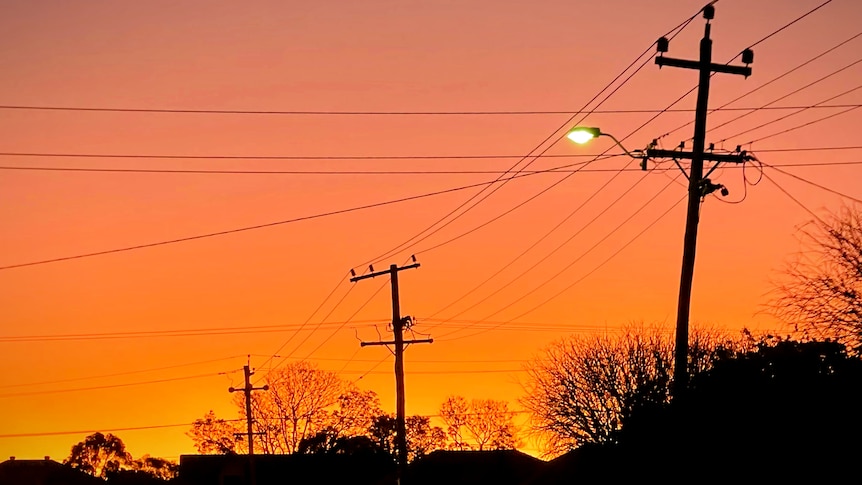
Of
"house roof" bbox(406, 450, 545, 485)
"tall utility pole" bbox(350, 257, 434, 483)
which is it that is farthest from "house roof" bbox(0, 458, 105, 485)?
"tall utility pole" bbox(350, 257, 434, 483)

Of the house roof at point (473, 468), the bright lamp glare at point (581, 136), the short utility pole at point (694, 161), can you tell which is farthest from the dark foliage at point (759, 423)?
the house roof at point (473, 468)

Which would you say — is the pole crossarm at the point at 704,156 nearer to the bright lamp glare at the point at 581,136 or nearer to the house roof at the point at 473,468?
the bright lamp glare at the point at 581,136

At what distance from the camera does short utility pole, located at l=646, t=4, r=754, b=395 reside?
2377 centimetres

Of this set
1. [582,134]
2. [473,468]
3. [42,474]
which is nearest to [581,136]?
[582,134]

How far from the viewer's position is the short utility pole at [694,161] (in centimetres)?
2377

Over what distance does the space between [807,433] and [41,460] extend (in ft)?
391

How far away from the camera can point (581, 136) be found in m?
22.5

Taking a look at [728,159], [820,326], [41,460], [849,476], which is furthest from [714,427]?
[41,460]

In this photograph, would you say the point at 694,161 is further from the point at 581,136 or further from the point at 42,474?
the point at 42,474

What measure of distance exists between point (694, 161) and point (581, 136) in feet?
11.1

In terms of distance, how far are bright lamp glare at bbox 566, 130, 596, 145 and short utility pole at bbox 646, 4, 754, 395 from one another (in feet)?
10.2

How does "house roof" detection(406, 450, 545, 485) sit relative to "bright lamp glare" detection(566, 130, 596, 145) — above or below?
below

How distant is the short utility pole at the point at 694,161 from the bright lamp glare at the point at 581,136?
10.2 feet

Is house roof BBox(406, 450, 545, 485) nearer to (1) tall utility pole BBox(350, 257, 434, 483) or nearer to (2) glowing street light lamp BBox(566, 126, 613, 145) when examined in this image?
(1) tall utility pole BBox(350, 257, 434, 483)
